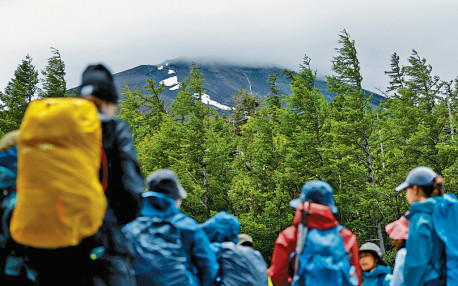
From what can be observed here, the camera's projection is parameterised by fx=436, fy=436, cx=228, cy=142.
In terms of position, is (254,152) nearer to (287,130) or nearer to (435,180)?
(287,130)

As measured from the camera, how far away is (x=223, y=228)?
537 cm

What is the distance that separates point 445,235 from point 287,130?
88.3ft

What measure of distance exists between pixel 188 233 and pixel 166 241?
22 centimetres

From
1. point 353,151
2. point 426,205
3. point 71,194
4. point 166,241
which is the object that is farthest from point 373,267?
point 353,151

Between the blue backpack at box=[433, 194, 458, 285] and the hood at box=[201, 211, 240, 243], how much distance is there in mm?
2337

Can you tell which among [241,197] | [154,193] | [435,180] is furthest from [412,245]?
[241,197]

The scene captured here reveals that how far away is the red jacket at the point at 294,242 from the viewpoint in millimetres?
4344

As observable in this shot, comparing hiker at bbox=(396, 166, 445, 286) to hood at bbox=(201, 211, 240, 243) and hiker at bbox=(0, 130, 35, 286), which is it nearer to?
hood at bbox=(201, 211, 240, 243)

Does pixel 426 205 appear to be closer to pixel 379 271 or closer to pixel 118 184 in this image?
pixel 379 271

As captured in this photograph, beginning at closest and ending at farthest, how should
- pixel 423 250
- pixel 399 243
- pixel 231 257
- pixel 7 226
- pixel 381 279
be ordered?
pixel 7 226, pixel 423 250, pixel 399 243, pixel 231 257, pixel 381 279

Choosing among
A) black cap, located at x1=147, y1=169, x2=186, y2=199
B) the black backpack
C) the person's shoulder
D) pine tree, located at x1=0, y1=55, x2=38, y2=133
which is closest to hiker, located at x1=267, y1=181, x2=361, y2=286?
the black backpack

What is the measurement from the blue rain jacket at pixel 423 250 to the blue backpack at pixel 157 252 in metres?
2.06

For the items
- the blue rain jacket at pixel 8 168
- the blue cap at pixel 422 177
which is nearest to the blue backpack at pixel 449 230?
the blue cap at pixel 422 177

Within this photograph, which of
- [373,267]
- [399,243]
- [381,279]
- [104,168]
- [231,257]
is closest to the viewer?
[104,168]
